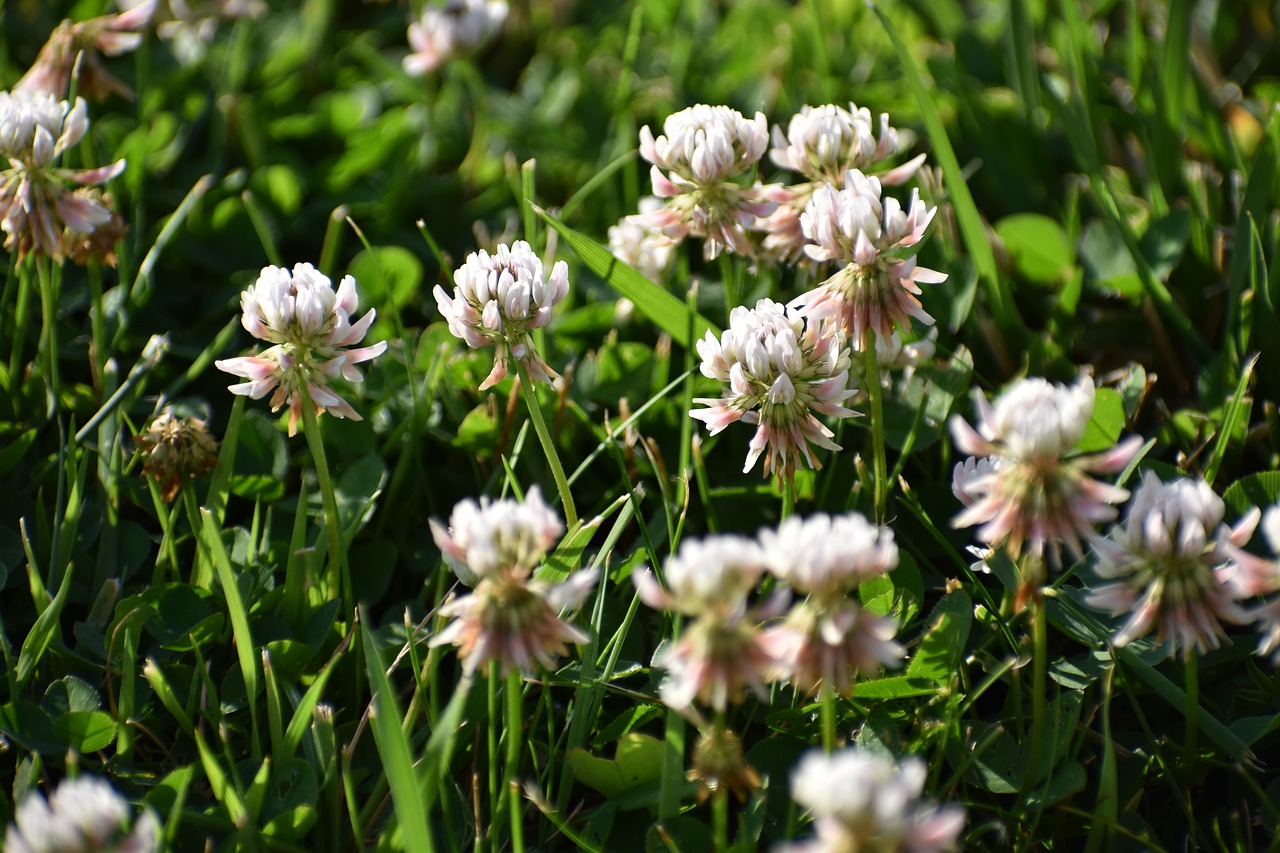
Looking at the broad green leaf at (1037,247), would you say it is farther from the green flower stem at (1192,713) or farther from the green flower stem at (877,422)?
the green flower stem at (1192,713)

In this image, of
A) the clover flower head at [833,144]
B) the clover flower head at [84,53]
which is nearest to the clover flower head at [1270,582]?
the clover flower head at [833,144]

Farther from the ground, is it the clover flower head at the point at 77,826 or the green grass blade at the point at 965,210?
the green grass blade at the point at 965,210

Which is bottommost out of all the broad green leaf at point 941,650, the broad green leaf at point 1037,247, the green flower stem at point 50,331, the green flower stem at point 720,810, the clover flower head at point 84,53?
the green flower stem at point 720,810

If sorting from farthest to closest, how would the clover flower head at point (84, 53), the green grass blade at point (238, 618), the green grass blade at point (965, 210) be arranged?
the clover flower head at point (84, 53)
the green grass blade at point (965, 210)
the green grass blade at point (238, 618)

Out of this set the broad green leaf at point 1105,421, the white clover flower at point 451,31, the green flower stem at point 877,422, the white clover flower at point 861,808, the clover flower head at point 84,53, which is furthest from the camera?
the white clover flower at point 451,31

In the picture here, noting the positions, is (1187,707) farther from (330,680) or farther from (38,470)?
(38,470)
